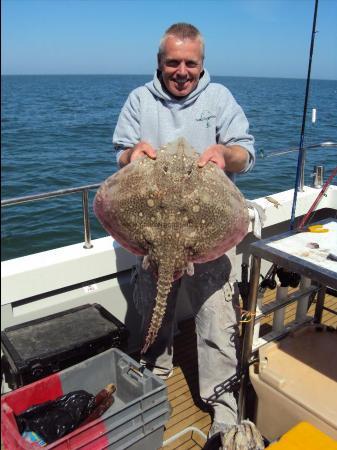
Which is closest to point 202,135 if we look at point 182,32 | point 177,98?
point 177,98

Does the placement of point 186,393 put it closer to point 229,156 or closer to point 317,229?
point 317,229

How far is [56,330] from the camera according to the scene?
130 inches

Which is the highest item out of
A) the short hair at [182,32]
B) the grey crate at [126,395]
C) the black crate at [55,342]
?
the short hair at [182,32]

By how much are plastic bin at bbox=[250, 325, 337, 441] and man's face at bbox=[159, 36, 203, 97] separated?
1842mm

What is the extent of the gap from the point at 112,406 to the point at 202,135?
204 cm

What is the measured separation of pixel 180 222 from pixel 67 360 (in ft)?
4.74

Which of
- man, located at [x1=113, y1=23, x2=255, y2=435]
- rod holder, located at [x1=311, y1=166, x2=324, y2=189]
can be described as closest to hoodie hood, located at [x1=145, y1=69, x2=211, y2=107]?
man, located at [x1=113, y1=23, x2=255, y2=435]

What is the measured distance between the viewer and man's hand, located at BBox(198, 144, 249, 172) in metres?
2.48

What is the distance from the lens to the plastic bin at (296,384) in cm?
253

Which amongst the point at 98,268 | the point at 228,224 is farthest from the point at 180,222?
the point at 98,268

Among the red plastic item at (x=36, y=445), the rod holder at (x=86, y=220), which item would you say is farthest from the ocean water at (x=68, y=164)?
the red plastic item at (x=36, y=445)

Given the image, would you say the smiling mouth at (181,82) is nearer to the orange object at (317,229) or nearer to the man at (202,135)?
the man at (202,135)

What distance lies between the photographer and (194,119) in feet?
9.84

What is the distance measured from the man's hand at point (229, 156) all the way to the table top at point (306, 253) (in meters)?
0.52
